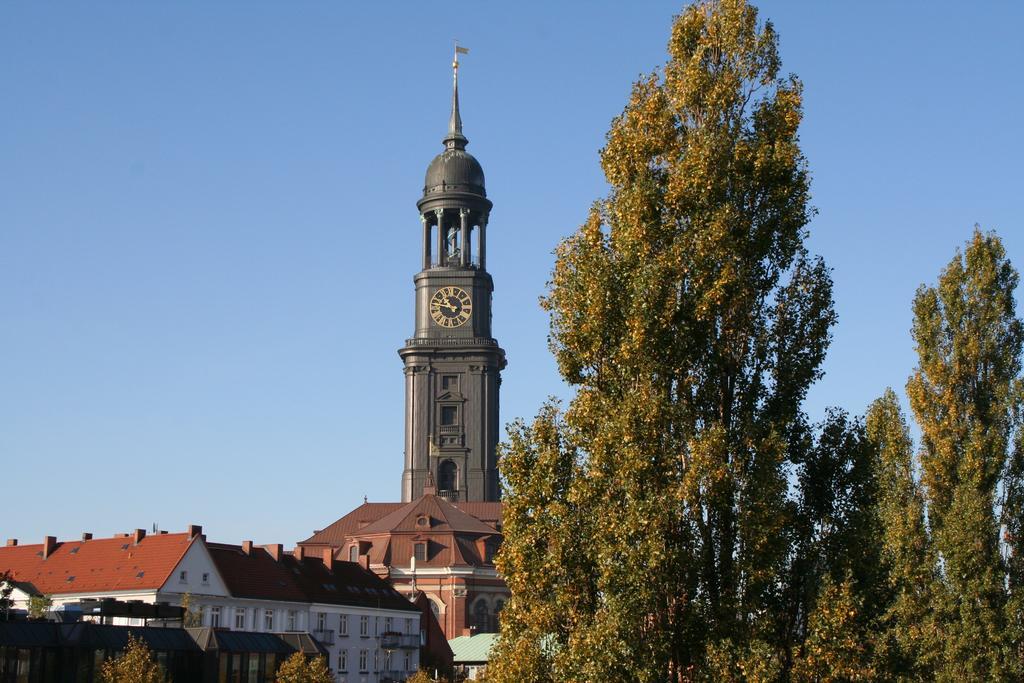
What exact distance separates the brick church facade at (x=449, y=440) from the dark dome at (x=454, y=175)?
0.14 meters

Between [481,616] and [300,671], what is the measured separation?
65338 mm

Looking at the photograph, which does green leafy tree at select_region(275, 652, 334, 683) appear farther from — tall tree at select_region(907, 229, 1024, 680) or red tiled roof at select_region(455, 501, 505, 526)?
red tiled roof at select_region(455, 501, 505, 526)

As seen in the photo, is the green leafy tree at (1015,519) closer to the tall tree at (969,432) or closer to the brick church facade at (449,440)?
the tall tree at (969,432)

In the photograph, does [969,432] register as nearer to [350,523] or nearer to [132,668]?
[132,668]

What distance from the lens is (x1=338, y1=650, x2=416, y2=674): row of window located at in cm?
9581

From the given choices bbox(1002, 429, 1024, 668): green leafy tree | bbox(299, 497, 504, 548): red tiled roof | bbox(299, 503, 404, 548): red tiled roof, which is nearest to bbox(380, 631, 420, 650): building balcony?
bbox(299, 497, 504, 548): red tiled roof

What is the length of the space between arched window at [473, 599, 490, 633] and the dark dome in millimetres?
40252

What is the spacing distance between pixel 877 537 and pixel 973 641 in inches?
592

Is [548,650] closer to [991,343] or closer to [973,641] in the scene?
[973,641]

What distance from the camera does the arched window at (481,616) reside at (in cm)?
13438

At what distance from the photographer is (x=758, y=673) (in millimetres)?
26344

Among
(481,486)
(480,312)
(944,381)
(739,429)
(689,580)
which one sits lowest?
(689,580)

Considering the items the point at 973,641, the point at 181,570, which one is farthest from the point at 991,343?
the point at 181,570

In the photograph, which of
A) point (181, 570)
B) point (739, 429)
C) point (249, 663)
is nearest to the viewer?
point (739, 429)
